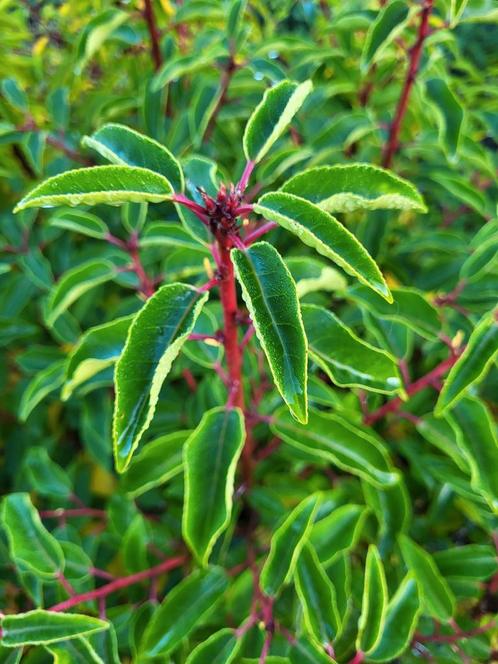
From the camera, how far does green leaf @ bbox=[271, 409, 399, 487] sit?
31.3 inches

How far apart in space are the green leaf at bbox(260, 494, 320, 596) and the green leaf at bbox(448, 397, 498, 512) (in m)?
0.20

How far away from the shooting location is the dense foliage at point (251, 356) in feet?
1.90

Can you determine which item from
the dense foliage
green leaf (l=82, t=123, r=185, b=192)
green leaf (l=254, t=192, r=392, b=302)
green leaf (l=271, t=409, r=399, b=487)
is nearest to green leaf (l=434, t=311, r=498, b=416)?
the dense foliage

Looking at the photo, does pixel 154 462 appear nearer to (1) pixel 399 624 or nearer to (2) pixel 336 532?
(2) pixel 336 532

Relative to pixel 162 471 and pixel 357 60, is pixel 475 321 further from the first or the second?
pixel 357 60

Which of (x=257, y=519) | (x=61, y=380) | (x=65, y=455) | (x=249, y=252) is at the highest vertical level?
(x=249, y=252)

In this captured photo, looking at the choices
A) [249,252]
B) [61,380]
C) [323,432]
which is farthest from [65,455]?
[249,252]

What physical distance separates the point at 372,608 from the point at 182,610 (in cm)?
27

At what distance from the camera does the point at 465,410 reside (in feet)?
2.64

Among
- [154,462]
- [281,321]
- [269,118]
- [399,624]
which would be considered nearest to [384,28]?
[269,118]

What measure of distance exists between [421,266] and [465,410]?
1.94ft

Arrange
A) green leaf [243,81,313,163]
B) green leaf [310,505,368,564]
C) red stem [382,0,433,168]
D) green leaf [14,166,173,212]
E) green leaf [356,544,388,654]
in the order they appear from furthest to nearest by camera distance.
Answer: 1. red stem [382,0,433,168]
2. green leaf [310,505,368,564]
3. green leaf [356,544,388,654]
4. green leaf [243,81,313,163]
5. green leaf [14,166,173,212]

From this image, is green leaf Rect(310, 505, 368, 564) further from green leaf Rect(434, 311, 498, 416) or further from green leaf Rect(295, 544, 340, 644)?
green leaf Rect(434, 311, 498, 416)

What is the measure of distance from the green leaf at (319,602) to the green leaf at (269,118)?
513 millimetres
